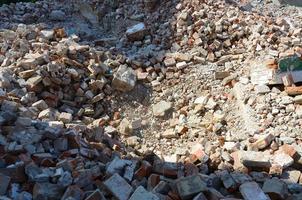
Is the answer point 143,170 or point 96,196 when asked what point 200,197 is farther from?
point 96,196

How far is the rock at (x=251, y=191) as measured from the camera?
3740 millimetres

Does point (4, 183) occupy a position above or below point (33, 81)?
below

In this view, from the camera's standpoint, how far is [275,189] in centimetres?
380

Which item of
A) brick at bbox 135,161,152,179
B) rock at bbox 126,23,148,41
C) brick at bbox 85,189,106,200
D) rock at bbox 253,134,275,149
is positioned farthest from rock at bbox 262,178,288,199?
rock at bbox 126,23,148,41

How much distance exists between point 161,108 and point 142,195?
213 cm

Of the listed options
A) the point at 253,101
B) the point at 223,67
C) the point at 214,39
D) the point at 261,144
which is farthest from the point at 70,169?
the point at 214,39

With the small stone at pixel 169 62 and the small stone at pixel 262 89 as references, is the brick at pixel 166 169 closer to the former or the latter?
the small stone at pixel 262 89

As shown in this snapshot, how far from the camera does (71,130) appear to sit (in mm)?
4520

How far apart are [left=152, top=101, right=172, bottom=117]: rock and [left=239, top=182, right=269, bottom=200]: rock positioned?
1.94 metres

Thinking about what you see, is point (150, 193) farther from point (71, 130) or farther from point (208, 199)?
point (71, 130)

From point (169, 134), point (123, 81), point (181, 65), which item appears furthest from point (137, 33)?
point (169, 134)

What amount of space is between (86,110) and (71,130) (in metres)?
0.98

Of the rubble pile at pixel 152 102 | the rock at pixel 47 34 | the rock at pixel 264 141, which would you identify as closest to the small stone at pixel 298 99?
the rubble pile at pixel 152 102

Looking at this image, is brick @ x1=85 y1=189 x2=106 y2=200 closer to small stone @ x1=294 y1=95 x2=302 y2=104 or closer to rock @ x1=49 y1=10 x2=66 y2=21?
small stone @ x1=294 y1=95 x2=302 y2=104
